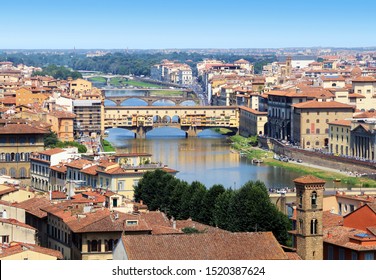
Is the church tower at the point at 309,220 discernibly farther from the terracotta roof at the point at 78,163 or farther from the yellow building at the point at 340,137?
the yellow building at the point at 340,137

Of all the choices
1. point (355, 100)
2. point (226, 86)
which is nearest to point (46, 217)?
point (355, 100)

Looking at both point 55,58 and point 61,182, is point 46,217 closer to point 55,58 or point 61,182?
point 61,182

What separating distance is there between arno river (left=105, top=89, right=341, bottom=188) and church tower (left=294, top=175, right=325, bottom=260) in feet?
34.0

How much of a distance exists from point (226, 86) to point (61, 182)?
26.9 metres

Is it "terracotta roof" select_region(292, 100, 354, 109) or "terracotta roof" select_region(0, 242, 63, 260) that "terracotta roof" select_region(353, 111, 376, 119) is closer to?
"terracotta roof" select_region(292, 100, 354, 109)

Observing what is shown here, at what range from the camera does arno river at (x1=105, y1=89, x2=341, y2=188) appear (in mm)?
20658

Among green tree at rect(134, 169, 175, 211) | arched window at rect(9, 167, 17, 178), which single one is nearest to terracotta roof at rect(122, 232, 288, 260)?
green tree at rect(134, 169, 175, 211)

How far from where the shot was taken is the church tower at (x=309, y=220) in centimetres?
774

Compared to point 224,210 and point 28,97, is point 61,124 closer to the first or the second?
point 28,97

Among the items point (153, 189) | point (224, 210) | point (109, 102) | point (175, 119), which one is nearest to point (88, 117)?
point (175, 119)

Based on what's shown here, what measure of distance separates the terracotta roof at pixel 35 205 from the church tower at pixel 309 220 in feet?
10.5

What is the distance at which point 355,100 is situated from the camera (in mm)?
31609
